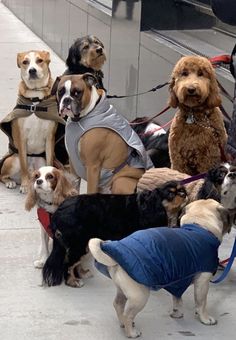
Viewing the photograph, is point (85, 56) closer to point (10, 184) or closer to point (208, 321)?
point (10, 184)

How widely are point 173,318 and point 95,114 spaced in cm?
181

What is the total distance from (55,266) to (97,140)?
1.16 m

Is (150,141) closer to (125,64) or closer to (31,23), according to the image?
(125,64)

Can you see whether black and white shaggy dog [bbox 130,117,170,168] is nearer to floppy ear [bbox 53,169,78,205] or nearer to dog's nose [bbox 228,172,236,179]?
floppy ear [bbox 53,169,78,205]

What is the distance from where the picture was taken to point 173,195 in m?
4.72

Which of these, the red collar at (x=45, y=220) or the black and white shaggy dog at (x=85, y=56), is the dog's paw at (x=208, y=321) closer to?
the red collar at (x=45, y=220)

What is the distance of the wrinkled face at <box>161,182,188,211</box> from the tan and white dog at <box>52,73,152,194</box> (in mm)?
869

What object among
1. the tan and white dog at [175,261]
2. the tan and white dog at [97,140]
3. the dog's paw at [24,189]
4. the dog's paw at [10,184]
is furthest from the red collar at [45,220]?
the dog's paw at [10,184]

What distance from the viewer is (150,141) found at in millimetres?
6332

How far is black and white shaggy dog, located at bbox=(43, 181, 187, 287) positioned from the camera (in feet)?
15.5

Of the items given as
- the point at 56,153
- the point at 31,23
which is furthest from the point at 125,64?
the point at 31,23

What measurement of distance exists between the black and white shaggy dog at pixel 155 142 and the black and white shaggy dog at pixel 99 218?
1338 millimetres

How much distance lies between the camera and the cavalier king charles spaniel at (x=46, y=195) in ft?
16.7

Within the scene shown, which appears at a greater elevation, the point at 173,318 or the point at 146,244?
the point at 146,244
